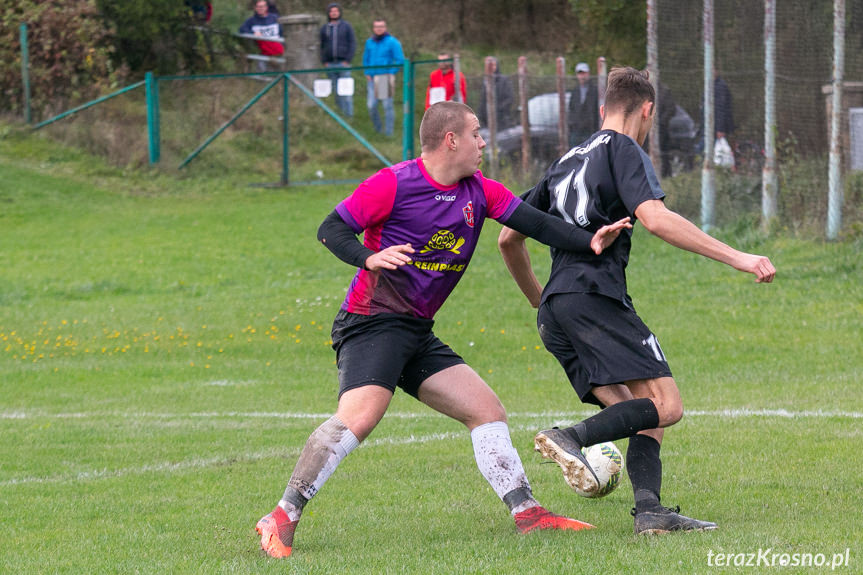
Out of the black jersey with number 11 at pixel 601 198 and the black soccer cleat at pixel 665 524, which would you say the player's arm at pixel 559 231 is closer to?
the black jersey with number 11 at pixel 601 198

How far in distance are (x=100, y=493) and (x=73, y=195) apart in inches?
656

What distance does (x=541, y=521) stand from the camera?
5.44 m

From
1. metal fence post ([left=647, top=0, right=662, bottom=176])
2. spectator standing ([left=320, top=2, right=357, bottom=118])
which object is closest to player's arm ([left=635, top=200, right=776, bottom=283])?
metal fence post ([left=647, top=0, right=662, bottom=176])

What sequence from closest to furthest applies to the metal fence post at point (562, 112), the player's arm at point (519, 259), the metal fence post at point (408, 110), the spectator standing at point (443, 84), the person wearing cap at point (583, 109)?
the player's arm at point (519, 259)
the person wearing cap at point (583, 109)
the metal fence post at point (562, 112)
the spectator standing at point (443, 84)
the metal fence post at point (408, 110)

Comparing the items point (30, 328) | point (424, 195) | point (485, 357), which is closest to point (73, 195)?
point (30, 328)

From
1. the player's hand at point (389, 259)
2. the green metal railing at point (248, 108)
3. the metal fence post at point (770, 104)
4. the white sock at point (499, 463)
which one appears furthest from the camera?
the green metal railing at point (248, 108)

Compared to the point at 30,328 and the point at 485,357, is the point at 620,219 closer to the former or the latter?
the point at 485,357

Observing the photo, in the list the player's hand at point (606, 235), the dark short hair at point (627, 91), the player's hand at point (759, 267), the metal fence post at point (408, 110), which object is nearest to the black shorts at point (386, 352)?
the player's hand at point (606, 235)

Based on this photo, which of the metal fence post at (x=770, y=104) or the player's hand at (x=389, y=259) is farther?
the metal fence post at (x=770, y=104)

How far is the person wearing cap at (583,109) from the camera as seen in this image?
18.8 m

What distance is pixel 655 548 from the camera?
489cm

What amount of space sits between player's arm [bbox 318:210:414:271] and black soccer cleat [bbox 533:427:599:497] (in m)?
0.95

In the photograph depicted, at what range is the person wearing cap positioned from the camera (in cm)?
1878

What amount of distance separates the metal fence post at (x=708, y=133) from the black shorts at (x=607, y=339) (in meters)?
11.5
